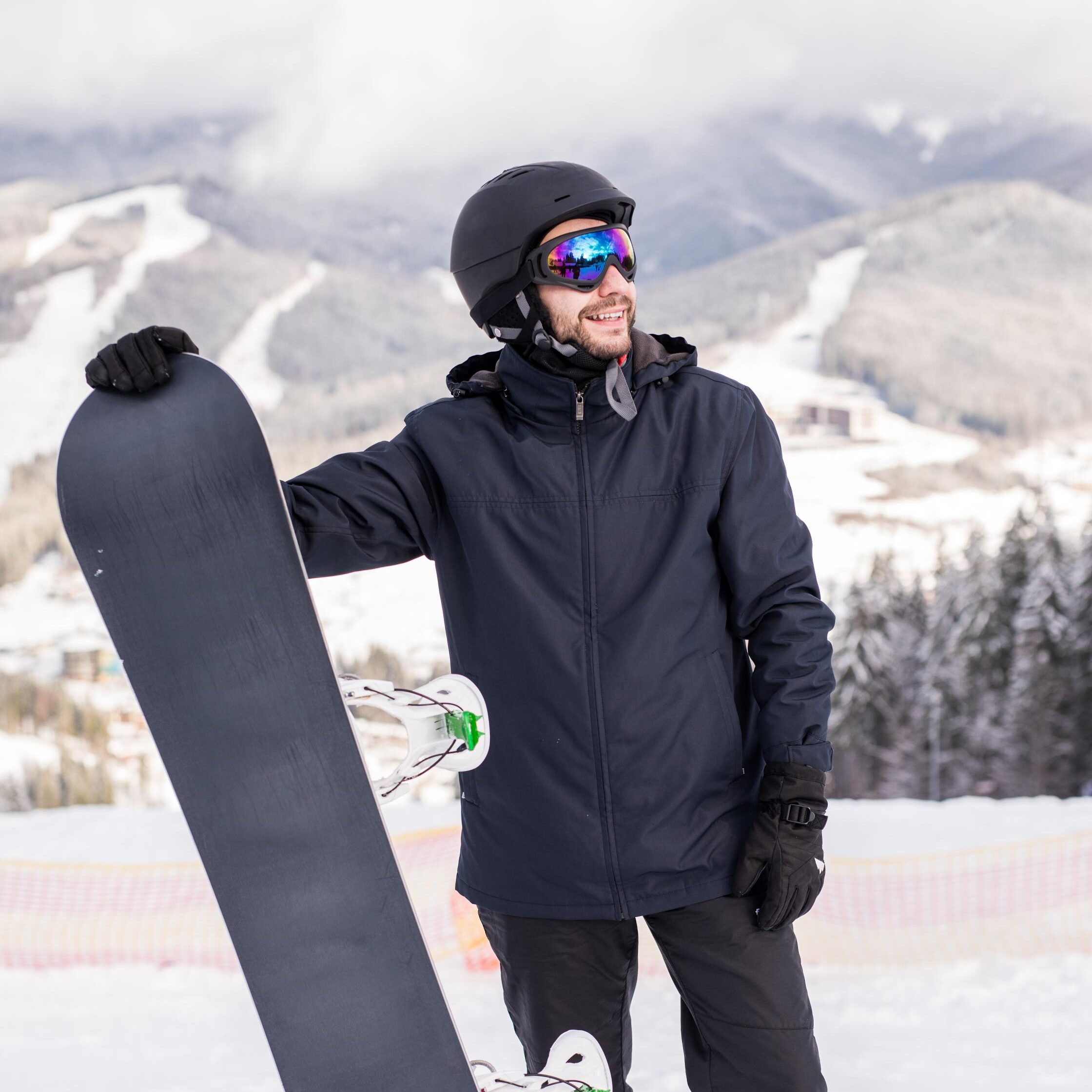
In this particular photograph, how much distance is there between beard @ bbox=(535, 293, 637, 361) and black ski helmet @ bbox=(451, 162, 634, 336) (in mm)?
88

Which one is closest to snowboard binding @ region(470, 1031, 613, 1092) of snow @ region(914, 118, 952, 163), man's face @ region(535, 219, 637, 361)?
man's face @ region(535, 219, 637, 361)

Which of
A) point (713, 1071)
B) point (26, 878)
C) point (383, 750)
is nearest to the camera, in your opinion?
point (713, 1071)

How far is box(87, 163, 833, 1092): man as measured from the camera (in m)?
1.69

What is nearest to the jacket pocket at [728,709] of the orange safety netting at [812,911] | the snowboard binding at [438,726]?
the snowboard binding at [438,726]

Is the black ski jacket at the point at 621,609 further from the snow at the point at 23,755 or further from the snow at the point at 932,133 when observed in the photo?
the snow at the point at 932,133

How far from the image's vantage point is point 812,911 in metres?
4.59

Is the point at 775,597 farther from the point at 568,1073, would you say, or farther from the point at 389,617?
the point at 389,617

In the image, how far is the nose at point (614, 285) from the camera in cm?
178

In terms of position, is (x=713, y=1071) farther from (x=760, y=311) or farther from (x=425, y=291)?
(x=425, y=291)

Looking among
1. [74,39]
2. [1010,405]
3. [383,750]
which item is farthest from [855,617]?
[74,39]

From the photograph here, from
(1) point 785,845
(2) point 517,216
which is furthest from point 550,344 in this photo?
(1) point 785,845

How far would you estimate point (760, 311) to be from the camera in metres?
122

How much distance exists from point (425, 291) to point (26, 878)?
14110 cm

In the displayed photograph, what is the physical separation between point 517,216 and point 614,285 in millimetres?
207
